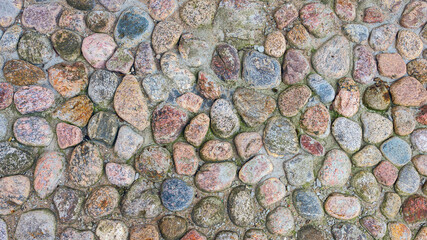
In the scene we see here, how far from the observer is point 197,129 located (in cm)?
153

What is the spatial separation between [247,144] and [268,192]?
0.27 m

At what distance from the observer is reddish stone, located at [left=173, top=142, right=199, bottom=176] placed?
1.52m

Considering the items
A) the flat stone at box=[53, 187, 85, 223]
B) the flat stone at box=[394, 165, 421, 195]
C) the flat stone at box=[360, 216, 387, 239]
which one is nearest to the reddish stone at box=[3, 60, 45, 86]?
the flat stone at box=[53, 187, 85, 223]

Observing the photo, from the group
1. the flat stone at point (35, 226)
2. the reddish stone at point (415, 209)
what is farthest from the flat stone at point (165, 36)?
the reddish stone at point (415, 209)

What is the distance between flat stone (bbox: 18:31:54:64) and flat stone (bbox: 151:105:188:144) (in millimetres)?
585

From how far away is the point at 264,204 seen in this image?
159cm

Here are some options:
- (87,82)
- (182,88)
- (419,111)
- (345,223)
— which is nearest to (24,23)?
(87,82)

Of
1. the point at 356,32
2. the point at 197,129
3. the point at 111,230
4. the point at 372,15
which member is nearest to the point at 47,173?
the point at 111,230

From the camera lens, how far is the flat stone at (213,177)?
153 centimetres

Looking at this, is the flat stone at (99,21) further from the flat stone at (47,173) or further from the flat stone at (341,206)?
the flat stone at (341,206)

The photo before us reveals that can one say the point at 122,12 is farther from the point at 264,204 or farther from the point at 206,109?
the point at 264,204

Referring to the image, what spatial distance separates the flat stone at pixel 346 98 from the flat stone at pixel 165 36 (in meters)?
0.90

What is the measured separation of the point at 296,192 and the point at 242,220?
0.32m

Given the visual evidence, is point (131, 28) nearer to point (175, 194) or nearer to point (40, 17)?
point (40, 17)
